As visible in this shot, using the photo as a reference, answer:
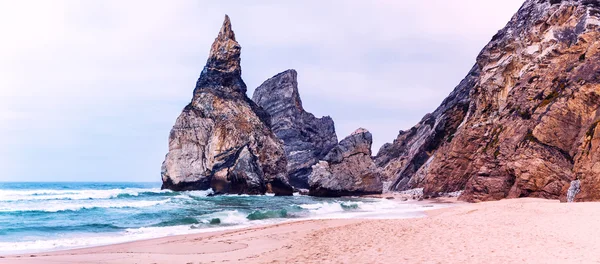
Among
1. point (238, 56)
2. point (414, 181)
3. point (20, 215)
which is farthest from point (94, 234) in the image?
point (238, 56)

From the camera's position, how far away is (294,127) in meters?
84.3

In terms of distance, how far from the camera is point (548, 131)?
2795 centimetres

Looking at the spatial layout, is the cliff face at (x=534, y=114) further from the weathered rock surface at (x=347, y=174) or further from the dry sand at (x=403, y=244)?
the weathered rock surface at (x=347, y=174)

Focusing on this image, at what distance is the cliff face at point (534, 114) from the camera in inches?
1049

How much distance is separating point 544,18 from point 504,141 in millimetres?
Result: 12786

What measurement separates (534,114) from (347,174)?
83.6 feet

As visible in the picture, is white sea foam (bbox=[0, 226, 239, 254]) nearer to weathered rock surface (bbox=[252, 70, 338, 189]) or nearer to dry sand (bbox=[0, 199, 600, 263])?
dry sand (bbox=[0, 199, 600, 263])

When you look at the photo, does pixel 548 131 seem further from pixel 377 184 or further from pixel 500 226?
pixel 377 184

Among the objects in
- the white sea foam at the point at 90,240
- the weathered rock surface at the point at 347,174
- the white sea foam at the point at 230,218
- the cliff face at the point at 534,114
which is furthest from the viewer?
the weathered rock surface at the point at 347,174

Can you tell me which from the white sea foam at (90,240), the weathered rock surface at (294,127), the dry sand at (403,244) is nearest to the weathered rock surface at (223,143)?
the weathered rock surface at (294,127)

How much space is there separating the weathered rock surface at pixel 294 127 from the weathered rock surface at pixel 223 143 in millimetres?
17667

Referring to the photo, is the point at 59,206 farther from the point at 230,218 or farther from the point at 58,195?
the point at 58,195

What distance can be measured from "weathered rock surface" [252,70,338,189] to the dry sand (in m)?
63.3

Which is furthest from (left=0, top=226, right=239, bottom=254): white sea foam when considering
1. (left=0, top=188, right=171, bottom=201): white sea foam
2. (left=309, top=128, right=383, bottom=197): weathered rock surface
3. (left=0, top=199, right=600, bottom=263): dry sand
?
(left=0, top=188, right=171, bottom=201): white sea foam
